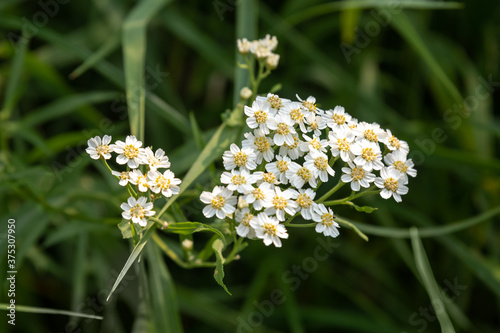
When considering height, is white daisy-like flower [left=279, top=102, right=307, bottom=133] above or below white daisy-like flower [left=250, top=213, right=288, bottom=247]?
above

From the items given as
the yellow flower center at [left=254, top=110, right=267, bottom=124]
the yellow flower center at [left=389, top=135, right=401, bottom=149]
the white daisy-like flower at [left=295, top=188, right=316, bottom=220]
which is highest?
the yellow flower center at [left=254, top=110, right=267, bottom=124]

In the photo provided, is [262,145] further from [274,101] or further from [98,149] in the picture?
[98,149]

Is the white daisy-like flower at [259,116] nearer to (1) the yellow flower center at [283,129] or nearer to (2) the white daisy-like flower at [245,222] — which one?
(1) the yellow flower center at [283,129]

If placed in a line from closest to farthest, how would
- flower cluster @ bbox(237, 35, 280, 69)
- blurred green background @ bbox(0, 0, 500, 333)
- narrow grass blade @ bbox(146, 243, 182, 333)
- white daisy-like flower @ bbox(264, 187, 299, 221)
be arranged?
white daisy-like flower @ bbox(264, 187, 299, 221) → flower cluster @ bbox(237, 35, 280, 69) → narrow grass blade @ bbox(146, 243, 182, 333) → blurred green background @ bbox(0, 0, 500, 333)

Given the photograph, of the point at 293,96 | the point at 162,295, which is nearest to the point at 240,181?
the point at 162,295

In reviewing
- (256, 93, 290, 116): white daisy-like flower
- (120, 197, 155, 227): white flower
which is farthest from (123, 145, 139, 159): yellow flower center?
(256, 93, 290, 116): white daisy-like flower

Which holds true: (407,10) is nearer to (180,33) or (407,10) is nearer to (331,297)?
(180,33)

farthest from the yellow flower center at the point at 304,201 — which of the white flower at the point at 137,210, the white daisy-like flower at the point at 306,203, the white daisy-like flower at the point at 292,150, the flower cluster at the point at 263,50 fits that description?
the flower cluster at the point at 263,50

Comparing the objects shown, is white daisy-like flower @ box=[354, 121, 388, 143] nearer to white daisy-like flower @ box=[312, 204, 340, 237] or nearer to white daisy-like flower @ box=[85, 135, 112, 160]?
white daisy-like flower @ box=[312, 204, 340, 237]
